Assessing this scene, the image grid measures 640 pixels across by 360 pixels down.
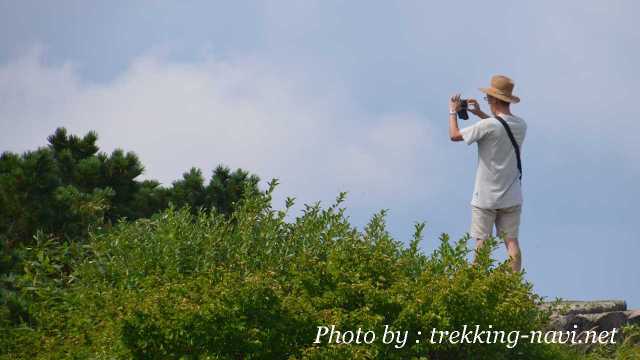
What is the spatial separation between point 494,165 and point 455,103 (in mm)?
904

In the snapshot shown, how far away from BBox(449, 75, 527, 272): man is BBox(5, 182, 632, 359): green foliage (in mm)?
1323

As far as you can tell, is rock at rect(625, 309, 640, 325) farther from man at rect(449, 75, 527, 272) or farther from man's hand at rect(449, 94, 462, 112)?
man's hand at rect(449, 94, 462, 112)

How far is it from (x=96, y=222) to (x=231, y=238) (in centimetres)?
293

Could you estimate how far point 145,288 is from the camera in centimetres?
834

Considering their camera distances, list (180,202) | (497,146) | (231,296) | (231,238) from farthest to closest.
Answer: (180,202), (497,146), (231,238), (231,296)

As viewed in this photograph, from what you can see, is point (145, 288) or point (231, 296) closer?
point (231, 296)

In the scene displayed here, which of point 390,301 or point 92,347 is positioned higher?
point 390,301

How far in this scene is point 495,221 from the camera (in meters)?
10.9

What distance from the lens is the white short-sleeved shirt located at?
1053 centimetres

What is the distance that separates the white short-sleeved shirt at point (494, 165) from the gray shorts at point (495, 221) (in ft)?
0.33

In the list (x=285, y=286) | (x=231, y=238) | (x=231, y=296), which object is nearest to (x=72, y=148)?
(x=231, y=238)

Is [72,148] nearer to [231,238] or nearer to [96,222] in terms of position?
[96,222]

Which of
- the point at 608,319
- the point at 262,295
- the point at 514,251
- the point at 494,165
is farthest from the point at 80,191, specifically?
the point at 608,319

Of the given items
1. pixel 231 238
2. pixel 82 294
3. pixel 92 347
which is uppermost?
pixel 231 238
